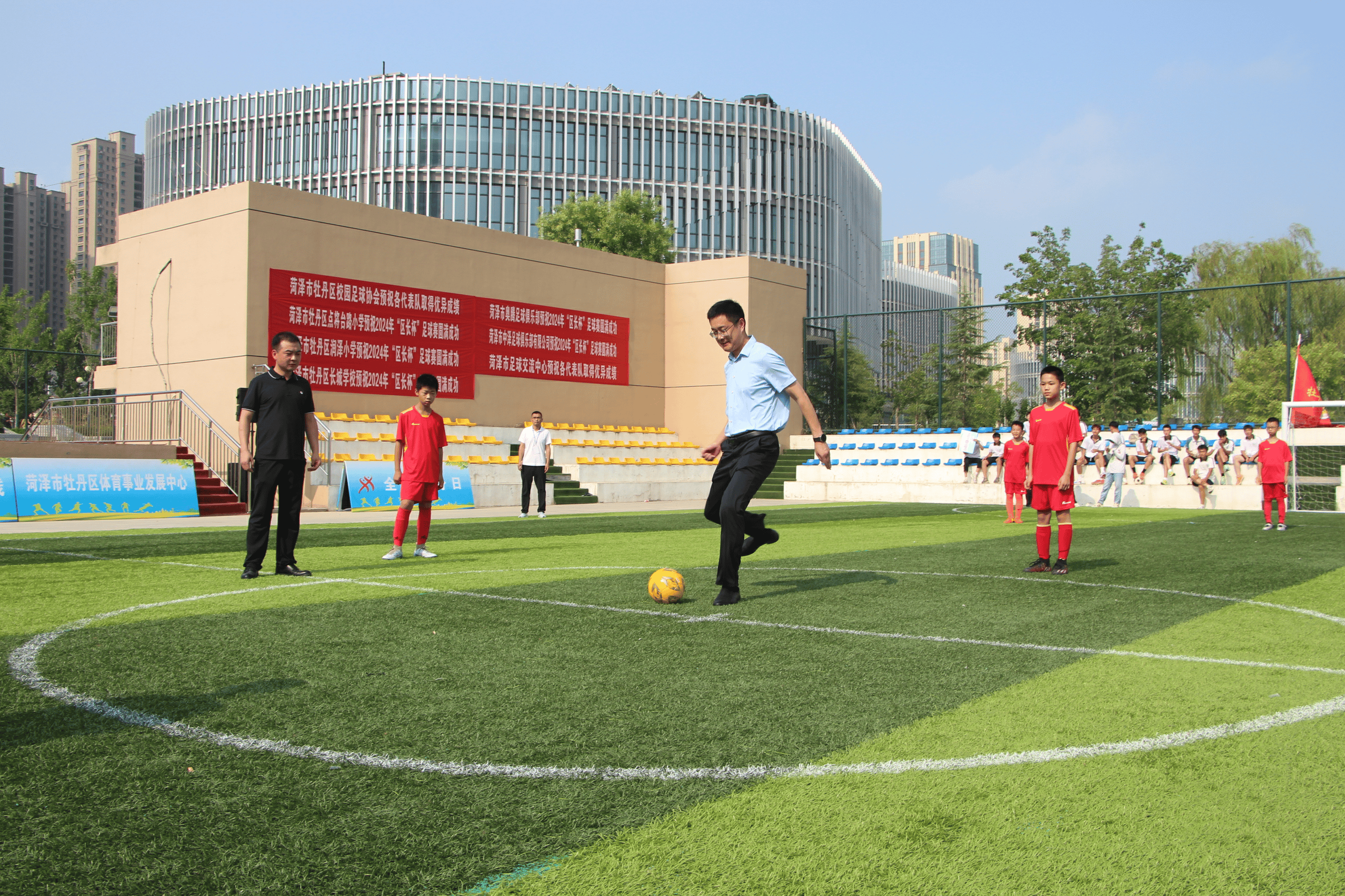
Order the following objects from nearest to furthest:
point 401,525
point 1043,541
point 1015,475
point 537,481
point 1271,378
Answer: point 1043,541, point 401,525, point 1015,475, point 537,481, point 1271,378

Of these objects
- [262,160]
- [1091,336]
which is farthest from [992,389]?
[262,160]

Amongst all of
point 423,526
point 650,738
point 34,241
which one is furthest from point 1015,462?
point 34,241

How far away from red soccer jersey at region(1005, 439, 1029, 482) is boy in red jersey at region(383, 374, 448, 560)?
471 inches

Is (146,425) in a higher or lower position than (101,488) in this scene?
higher

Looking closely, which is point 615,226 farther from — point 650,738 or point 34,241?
point 34,241

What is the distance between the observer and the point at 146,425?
860 inches

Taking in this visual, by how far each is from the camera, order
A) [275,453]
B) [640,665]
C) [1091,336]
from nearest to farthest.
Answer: [640,665] → [275,453] → [1091,336]

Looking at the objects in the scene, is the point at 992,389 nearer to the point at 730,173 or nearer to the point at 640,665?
the point at 640,665

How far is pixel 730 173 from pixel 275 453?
73.3 metres

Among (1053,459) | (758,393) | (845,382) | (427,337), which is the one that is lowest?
(1053,459)

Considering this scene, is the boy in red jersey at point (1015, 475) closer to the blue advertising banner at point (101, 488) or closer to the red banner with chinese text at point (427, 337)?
Result: the red banner with chinese text at point (427, 337)

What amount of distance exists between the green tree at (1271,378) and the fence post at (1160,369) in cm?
607

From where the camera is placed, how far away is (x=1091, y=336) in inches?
1243

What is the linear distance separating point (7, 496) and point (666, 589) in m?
14.1
